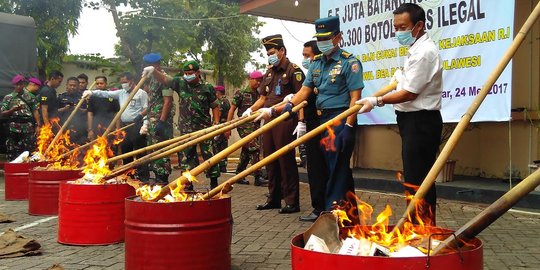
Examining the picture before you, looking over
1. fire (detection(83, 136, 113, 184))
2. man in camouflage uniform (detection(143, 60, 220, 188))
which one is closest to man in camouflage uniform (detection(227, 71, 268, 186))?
man in camouflage uniform (detection(143, 60, 220, 188))

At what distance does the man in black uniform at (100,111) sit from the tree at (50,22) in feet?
29.0

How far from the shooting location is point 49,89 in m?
9.52

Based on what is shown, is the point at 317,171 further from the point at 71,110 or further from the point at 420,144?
the point at 71,110

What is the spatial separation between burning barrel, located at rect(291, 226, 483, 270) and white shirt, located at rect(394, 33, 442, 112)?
5.34ft

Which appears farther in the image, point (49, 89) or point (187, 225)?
point (49, 89)

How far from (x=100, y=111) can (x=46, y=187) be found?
3349 mm

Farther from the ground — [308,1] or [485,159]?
[308,1]

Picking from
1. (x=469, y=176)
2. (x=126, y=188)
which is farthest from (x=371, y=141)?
(x=126, y=188)

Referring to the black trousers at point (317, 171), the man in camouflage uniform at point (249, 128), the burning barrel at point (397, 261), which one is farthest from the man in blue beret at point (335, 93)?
the man in camouflage uniform at point (249, 128)

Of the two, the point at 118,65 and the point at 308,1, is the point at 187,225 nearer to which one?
the point at 308,1

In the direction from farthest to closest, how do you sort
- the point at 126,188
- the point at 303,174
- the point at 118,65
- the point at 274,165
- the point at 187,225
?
1. the point at 118,65
2. the point at 303,174
3. the point at 274,165
4. the point at 126,188
5. the point at 187,225

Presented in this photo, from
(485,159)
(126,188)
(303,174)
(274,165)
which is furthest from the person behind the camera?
(303,174)

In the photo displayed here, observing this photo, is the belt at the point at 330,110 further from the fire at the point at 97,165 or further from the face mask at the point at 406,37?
the fire at the point at 97,165

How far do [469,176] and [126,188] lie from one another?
5.36 m
